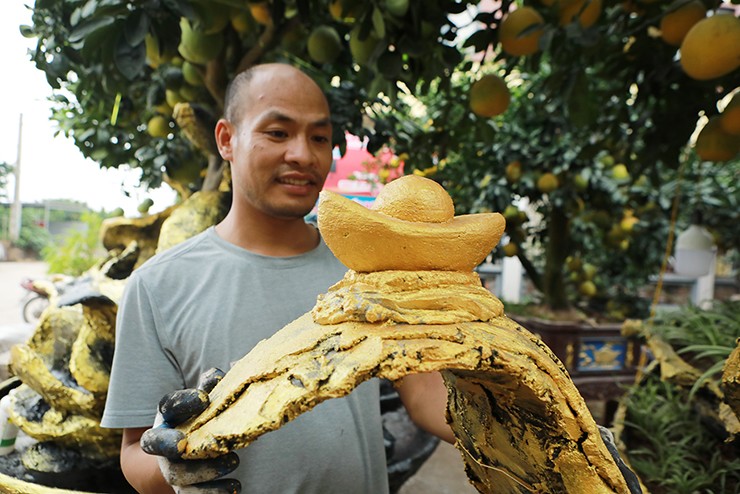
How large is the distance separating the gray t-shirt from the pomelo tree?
51 cm

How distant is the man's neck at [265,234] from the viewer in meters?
1.09

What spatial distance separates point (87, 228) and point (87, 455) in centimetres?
455

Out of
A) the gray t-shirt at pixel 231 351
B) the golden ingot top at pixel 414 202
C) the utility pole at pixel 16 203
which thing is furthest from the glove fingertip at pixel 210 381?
the utility pole at pixel 16 203

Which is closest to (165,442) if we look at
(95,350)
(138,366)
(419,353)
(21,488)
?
(419,353)

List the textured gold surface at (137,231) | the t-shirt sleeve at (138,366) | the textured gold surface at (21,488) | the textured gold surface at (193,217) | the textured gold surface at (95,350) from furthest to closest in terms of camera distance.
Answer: the textured gold surface at (137,231)
the textured gold surface at (193,217)
the textured gold surface at (95,350)
the textured gold surface at (21,488)
the t-shirt sleeve at (138,366)

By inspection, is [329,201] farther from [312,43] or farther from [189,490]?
[312,43]

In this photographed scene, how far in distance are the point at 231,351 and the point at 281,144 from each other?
0.41 m

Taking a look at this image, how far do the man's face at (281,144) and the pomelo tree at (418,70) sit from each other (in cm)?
30

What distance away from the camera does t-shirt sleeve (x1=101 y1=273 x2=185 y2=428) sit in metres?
0.88

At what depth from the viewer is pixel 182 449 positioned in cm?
47

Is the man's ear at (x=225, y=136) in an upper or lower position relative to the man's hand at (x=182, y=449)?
upper

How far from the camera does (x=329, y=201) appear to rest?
510mm

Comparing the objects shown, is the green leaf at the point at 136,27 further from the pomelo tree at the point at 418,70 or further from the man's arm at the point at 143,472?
the man's arm at the point at 143,472

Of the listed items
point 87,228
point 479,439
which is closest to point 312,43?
point 479,439
